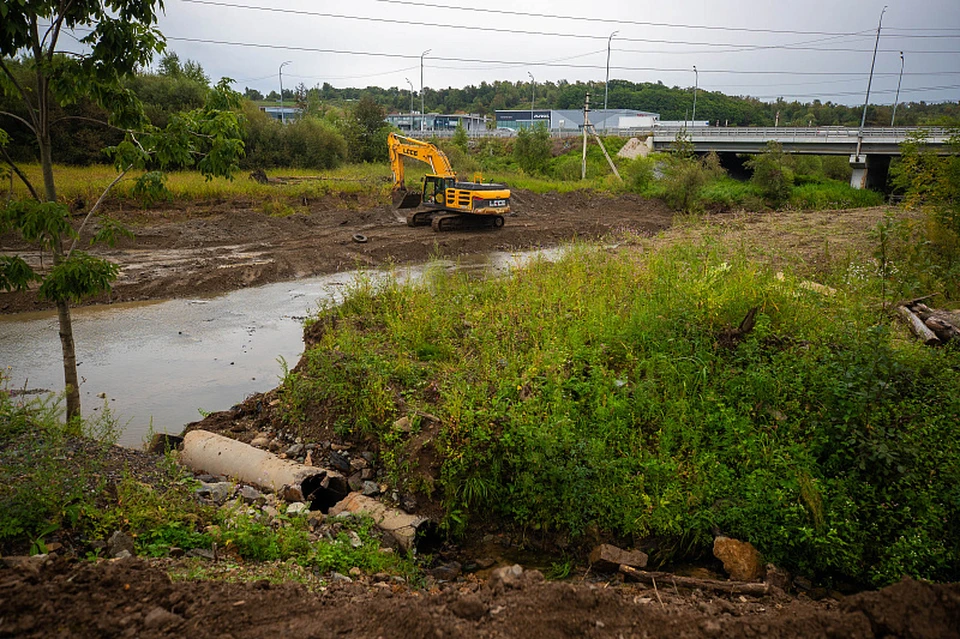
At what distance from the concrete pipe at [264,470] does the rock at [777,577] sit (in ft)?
12.5

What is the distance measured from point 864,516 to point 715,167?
33099 mm

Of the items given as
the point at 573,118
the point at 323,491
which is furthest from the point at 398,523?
the point at 573,118

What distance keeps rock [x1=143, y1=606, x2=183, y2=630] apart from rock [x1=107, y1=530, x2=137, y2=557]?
1.17 m

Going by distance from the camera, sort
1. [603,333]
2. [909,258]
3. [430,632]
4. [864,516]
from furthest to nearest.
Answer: [909,258], [603,333], [864,516], [430,632]

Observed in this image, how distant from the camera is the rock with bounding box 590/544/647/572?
4.92m

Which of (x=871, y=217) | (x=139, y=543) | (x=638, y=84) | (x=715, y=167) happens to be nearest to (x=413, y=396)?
(x=139, y=543)

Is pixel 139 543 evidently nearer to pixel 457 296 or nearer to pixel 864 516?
pixel 864 516

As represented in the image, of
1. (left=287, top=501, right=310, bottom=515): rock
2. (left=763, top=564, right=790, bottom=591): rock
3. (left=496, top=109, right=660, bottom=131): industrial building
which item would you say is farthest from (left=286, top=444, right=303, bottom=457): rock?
(left=496, top=109, right=660, bottom=131): industrial building

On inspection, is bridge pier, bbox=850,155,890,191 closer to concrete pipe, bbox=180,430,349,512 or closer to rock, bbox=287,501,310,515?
concrete pipe, bbox=180,430,349,512

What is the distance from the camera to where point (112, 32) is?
199 inches

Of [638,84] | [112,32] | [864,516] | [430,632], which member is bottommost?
[864,516]

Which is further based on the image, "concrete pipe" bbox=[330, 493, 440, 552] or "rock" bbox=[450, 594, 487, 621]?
"concrete pipe" bbox=[330, 493, 440, 552]

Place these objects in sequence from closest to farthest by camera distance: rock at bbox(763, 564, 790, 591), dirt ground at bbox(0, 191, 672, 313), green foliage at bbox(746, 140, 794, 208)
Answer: rock at bbox(763, 564, 790, 591), dirt ground at bbox(0, 191, 672, 313), green foliage at bbox(746, 140, 794, 208)

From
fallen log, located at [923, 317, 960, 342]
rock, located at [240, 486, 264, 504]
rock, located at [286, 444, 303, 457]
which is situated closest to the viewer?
rock, located at [240, 486, 264, 504]
